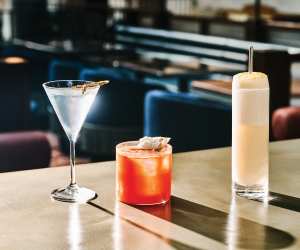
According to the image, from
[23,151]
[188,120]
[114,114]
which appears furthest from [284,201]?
[114,114]

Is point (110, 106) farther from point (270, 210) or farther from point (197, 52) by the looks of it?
point (270, 210)

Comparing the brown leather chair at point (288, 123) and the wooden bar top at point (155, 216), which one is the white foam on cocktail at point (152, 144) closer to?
the wooden bar top at point (155, 216)

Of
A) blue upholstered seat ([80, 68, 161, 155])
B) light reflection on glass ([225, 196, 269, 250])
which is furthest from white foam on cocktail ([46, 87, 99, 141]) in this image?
blue upholstered seat ([80, 68, 161, 155])

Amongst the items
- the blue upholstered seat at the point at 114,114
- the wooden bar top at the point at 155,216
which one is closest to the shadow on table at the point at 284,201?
the wooden bar top at the point at 155,216

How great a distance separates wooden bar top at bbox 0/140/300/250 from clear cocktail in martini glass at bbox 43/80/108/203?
0.10ft

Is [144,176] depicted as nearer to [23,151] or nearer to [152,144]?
[152,144]

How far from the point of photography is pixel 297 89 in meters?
4.49

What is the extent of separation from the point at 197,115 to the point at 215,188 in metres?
2.14

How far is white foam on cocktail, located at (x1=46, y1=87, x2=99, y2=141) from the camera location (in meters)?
1.30

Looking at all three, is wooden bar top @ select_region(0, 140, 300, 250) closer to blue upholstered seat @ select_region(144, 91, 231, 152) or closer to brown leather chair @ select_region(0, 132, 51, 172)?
brown leather chair @ select_region(0, 132, 51, 172)

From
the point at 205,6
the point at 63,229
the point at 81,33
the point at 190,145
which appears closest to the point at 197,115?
the point at 190,145

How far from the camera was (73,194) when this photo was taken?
1364 millimetres

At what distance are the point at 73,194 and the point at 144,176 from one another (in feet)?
Result: 0.51

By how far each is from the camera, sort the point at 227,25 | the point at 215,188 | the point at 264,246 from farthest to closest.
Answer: the point at 227,25
the point at 215,188
the point at 264,246
